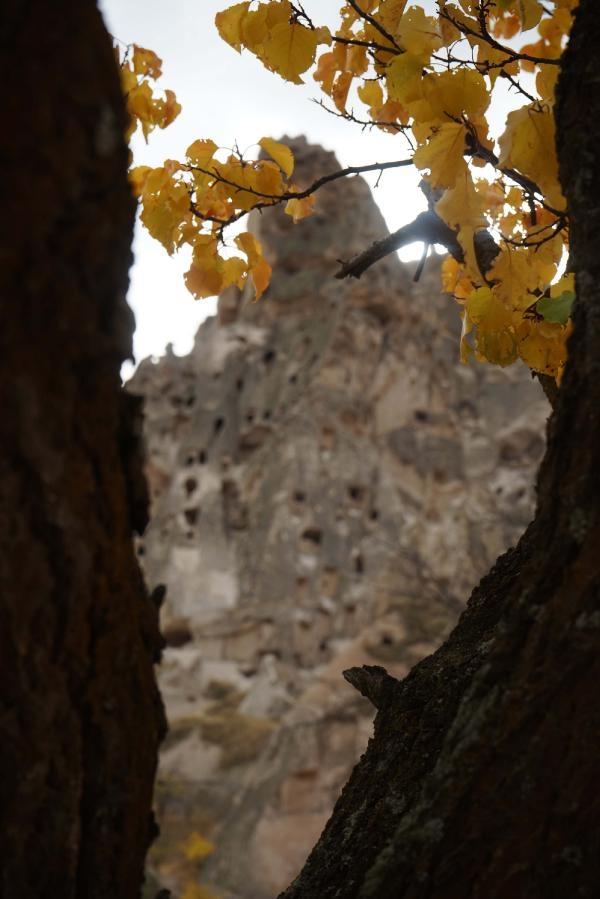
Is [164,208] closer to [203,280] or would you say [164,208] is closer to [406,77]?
[203,280]

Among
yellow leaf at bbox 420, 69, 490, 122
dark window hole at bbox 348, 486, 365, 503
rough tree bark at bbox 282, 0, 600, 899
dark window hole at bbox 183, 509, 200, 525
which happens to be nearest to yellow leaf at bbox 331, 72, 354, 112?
yellow leaf at bbox 420, 69, 490, 122

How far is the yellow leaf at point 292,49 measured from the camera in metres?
1.91

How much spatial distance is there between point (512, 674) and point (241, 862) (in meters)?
9.72

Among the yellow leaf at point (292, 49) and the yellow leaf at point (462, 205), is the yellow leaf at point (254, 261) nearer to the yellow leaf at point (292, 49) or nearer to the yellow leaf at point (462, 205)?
the yellow leaf at point (292, 49)

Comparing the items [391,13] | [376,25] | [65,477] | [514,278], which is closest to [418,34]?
[376,25]

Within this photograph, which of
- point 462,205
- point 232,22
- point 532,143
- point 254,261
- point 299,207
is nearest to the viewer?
point 532,143

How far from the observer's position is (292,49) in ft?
6.28

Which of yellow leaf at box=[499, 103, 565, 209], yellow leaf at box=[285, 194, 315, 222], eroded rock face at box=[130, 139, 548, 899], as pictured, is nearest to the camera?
yellow leaf at box=[499, 103, 565, 209]

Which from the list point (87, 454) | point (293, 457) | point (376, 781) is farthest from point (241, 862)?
point (293, 457)

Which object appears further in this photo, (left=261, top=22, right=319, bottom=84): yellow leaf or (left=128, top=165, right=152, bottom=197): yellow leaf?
(left=128, top=165, right=152, bottom=197): yellow leaf

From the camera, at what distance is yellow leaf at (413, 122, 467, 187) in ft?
5.63

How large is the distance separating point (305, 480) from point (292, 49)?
2691cm

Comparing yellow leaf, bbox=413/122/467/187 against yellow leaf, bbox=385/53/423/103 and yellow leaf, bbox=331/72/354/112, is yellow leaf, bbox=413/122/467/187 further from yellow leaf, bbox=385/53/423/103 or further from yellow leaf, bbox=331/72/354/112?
yellow leaf, bbox=331/72/354/112

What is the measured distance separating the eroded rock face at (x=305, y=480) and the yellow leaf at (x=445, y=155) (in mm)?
10297
